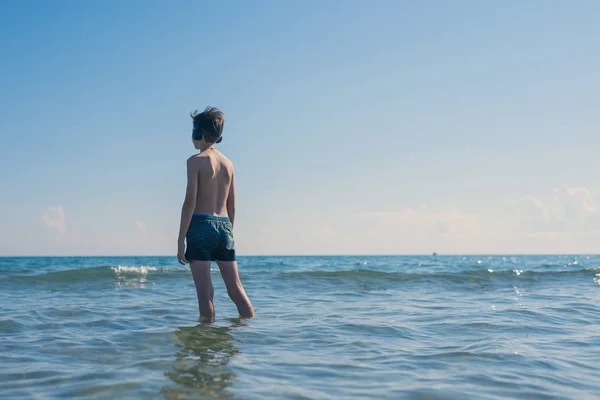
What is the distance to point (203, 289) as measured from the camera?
478cm

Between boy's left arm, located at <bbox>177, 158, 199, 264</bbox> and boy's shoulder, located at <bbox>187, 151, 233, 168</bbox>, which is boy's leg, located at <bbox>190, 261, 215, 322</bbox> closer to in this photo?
boy's left arm, located at <bbox>177, 158, 199, 264</bbox>

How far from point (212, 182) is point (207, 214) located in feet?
1.04

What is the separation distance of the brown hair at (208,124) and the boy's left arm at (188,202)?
33cm

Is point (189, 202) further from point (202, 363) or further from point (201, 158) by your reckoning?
point (202, 363)

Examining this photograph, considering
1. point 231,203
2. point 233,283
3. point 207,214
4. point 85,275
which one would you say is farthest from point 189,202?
point 85,275

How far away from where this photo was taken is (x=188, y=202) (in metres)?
4.60

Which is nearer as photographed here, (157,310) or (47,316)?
(47,316)

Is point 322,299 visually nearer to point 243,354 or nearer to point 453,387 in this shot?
point 243,354

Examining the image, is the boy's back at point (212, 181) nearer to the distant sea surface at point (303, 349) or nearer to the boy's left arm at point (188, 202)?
the boy's left arm at point (188, 202)

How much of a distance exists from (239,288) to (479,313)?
10.7 feet

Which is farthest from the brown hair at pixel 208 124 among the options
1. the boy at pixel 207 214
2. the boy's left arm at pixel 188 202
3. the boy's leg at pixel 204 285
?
the boy's leg at pixel 204 285

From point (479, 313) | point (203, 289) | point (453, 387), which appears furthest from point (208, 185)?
point (479, 313)

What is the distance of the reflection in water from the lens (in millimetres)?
2732

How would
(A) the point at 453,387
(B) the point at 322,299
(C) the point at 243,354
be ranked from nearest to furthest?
(A) the point at 453,387 < (C) the point at 243,354 < (B) the point at 322,299
